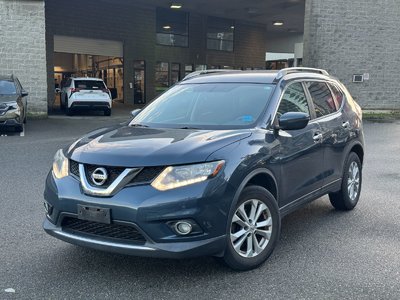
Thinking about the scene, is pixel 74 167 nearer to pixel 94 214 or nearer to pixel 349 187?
pixel 94 214

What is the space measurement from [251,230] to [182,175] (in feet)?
2.95

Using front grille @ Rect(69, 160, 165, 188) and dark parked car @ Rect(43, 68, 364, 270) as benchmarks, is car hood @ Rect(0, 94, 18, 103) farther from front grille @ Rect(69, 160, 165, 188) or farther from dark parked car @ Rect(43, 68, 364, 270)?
front grille @ Rect(69, 160, 165, 188)

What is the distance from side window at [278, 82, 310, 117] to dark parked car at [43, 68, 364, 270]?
0.01 metres

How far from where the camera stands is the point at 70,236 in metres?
3.74

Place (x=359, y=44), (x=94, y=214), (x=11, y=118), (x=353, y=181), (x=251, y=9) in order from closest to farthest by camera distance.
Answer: (x=94, y=214)
(x=353, y=181)
(x=11, y=118)
(x=359, y=44)
(x=251, y=9)

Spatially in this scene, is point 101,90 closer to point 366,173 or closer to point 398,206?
point 366,173

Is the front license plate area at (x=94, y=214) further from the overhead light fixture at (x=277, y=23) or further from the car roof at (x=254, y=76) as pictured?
the overhead light fixture at (x=277, y=23)

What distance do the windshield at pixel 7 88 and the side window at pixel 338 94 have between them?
10785 millimetres

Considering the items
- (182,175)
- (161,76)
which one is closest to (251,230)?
(182,175)

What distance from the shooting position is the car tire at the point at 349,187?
18.8 ft

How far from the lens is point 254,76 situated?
5031 mm

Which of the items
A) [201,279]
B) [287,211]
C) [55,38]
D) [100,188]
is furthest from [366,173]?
[55,38]

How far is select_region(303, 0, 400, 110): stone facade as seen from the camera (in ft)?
66.3

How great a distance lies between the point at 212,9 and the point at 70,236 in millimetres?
26280
